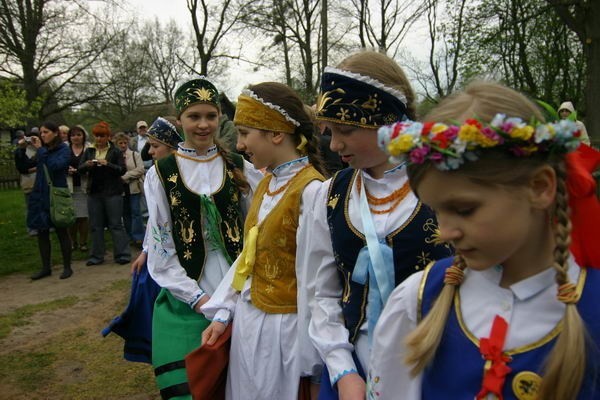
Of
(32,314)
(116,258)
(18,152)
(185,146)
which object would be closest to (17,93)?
(18,152)

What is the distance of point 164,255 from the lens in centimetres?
296

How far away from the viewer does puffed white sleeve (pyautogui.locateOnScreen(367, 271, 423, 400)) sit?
4.68ft

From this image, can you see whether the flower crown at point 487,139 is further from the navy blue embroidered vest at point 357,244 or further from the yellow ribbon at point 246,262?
the yellow ribbon at point 246,262

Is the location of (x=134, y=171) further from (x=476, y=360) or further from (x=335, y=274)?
(x=476, y=360)

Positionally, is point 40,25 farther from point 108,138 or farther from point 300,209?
point 300,209

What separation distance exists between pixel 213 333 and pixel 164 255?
66 cm

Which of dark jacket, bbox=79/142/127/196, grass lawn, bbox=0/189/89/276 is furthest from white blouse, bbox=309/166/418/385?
grass lawn, bbox=0/189/89/276

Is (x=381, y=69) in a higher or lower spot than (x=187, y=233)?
higher

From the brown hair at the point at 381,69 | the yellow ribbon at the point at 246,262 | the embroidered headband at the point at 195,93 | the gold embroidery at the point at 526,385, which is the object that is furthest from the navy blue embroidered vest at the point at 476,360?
the embroidered headband at the point at 195,93

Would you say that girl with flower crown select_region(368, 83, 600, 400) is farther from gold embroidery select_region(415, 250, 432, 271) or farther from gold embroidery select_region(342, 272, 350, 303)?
gold embroidery select_region(342, 272, 350, 303)

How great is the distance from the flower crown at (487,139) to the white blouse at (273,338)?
0.97 m

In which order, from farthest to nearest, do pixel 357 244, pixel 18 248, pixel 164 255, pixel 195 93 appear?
pixel 18 248 < pixel 195 93 < pixel 164 255 < pixel 357 244

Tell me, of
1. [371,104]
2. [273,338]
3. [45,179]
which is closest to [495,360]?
[371,104]

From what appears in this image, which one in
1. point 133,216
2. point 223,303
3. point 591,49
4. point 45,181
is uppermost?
point 591,49
